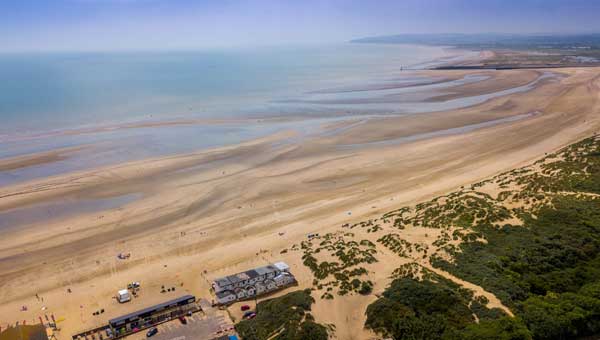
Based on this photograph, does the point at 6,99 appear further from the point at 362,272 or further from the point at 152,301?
the point at 362,272

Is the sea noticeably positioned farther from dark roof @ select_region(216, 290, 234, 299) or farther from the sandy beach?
dark roof @ select_region(216, 290, 234, 299)

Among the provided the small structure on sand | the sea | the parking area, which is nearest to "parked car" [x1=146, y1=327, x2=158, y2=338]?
the parking area

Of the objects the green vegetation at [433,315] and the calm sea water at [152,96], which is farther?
the calm sea water at [152,96]

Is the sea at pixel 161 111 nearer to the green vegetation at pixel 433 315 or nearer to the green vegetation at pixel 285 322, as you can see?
the green vegetation at pixel 285 322

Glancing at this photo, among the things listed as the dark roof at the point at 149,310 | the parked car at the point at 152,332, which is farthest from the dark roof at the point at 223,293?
the parked car at the point at 152,332

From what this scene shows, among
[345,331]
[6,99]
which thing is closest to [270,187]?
[345,331]

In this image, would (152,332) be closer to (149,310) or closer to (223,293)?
(149,310)

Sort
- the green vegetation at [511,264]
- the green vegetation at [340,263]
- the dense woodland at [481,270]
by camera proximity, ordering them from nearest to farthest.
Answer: the green vegetation at [511,264], the dense woodland at [481,270], the green vegetation at [340,263]

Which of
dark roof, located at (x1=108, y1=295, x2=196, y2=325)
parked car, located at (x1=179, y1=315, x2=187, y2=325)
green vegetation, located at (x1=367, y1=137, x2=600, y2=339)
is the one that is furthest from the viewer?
parked car, located at (x1=179, y1=315, x2=187, y2=325)
